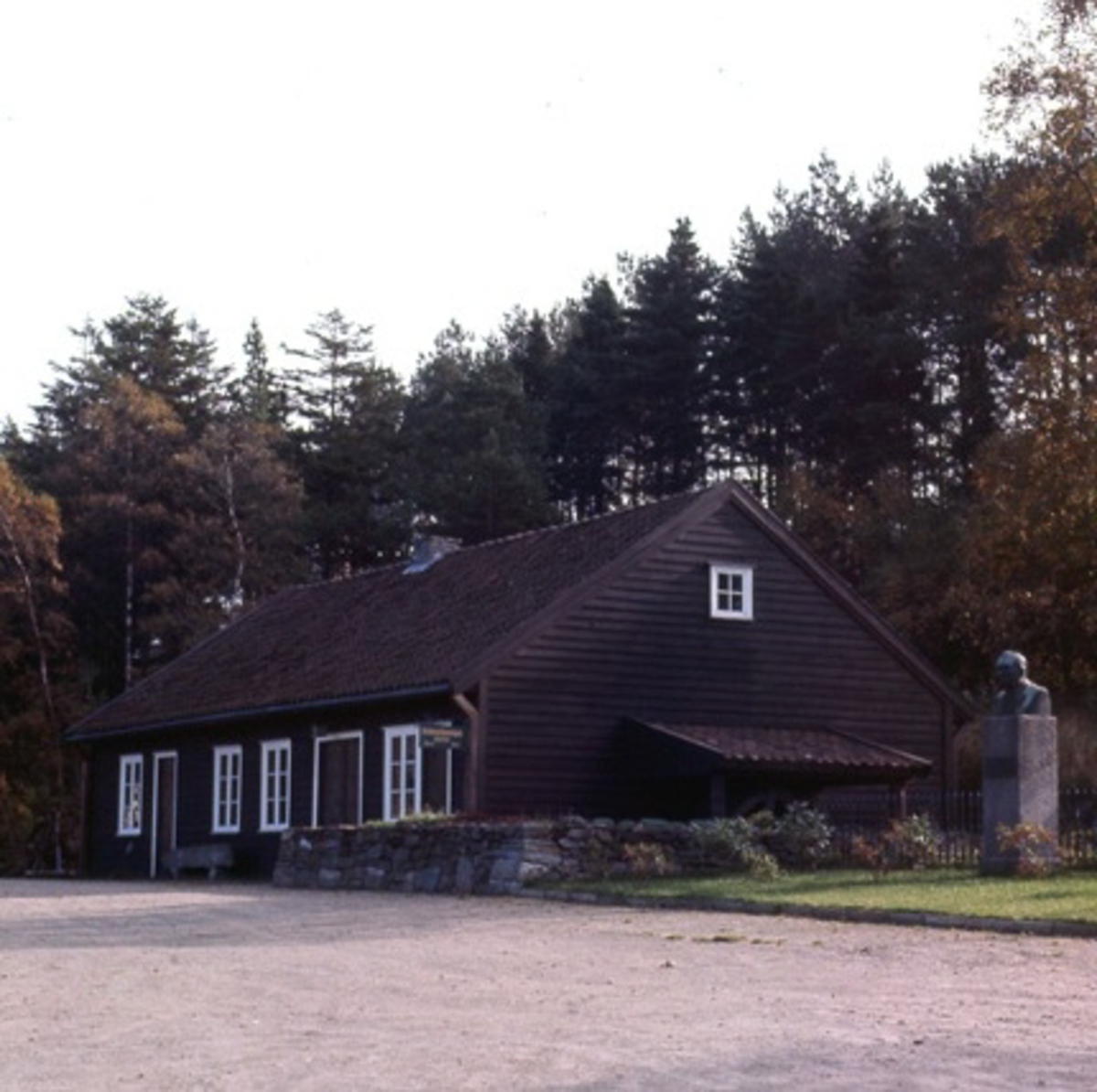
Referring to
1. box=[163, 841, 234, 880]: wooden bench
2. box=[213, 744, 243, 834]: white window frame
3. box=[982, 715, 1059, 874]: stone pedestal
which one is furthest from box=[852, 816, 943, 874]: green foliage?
box=[213, 744, 243, 834]: white window frame

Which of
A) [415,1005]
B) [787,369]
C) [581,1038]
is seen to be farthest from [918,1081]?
[787,369]

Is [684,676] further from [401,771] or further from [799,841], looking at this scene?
[799,841]

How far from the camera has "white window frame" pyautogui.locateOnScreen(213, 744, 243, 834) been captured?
141 feet

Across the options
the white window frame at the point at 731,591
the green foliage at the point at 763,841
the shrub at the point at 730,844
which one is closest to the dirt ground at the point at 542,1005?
the shrub at the point at 730,844

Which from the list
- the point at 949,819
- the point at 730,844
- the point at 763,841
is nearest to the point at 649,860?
the point at 730,844

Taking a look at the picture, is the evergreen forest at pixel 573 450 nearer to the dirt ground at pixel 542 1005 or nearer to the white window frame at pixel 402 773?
the white window frame at pixel 402 773

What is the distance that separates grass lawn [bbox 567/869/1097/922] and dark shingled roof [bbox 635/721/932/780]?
7210 mm

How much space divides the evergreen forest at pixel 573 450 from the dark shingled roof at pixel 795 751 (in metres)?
4.85

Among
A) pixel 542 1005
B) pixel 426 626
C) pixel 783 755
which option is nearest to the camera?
pixel 542 1005

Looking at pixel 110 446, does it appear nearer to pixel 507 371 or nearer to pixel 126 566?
pixel 126 566

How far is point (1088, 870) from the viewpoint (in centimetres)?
2709

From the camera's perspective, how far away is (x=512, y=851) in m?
28.2

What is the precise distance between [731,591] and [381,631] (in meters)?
6.87

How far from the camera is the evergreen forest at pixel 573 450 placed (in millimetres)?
56719
